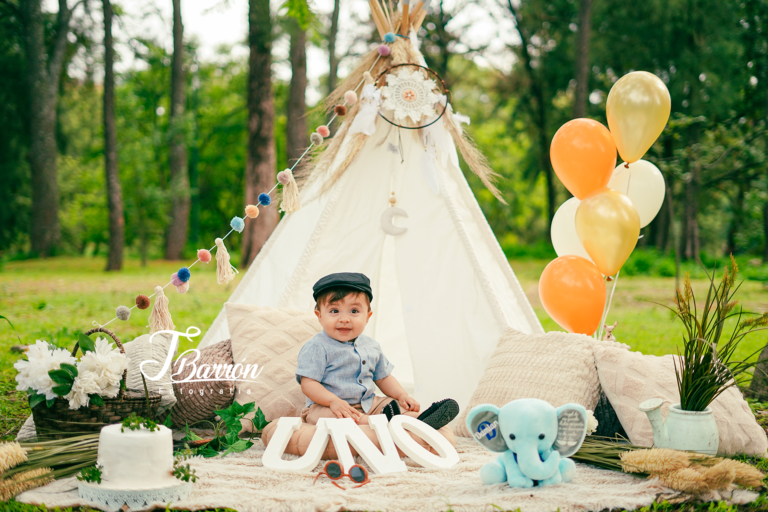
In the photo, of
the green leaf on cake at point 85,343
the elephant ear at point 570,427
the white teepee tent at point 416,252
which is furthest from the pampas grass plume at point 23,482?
the elephant ear at point 570,427

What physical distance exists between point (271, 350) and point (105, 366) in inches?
32.5

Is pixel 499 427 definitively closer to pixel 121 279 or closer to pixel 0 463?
pixel 0 463

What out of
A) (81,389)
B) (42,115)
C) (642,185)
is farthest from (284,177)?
(42,115)

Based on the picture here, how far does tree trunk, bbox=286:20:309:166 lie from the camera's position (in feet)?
31.7

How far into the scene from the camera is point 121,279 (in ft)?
31.2

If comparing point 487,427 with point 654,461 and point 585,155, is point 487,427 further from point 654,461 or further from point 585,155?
point 585,155

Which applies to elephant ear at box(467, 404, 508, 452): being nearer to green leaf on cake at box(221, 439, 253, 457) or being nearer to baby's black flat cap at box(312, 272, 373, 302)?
baby's black flat cap at box(312, 272, 373, 302)

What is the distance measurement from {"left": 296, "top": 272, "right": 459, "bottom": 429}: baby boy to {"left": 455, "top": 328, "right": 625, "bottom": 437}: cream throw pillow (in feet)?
1.35

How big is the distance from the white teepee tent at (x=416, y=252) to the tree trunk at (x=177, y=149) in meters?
9.40

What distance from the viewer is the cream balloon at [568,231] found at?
11.2 ft

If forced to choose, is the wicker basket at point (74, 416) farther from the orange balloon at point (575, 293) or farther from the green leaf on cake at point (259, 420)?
the orange balloon at point (575, 293)

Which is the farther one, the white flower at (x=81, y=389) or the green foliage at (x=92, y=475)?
the white flower at (x=81, y=389)

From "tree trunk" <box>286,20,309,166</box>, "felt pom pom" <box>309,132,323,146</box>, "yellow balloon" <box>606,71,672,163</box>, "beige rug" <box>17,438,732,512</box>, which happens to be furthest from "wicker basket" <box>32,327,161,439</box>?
"tree trunk" <box>286,20,309,166</box>

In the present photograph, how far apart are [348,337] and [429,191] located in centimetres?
127
